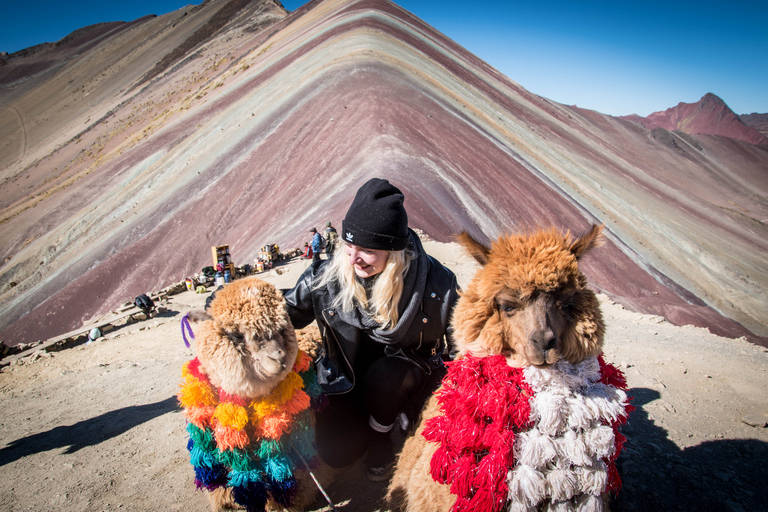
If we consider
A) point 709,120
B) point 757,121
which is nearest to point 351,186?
point 709,120

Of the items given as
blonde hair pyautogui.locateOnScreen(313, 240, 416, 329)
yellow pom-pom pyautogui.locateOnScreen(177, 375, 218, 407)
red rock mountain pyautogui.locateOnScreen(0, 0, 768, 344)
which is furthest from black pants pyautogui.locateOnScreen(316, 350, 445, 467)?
red rock mountain pyautogui.locateOnScreen(0, 0, 768, 344)

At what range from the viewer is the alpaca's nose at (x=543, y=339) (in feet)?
4.80

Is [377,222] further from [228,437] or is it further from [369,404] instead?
[228,437]

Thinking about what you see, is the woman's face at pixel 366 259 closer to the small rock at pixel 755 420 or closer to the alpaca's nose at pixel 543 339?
the alpaca's nose at pixel 543 339

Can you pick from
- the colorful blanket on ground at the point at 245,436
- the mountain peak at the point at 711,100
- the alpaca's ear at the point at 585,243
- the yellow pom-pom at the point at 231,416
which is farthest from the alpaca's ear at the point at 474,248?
the mountain peak at the point at 711,100

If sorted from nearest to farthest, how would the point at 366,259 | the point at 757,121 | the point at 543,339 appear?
the point at 543,339 → the point at 366,259 → the point at 757,121

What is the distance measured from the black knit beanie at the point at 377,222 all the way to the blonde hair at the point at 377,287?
0.41 ft

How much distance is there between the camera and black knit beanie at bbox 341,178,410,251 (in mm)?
2131

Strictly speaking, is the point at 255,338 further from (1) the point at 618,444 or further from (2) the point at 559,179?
(2) the point at 559,179

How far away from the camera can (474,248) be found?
5.62ft

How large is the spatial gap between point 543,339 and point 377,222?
106cm

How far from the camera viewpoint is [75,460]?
312 centimetres

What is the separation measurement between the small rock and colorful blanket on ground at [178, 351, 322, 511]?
3499 mm

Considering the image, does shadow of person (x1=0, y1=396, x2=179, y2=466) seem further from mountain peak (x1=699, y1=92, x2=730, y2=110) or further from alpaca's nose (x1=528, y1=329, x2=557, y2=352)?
mountain peak (x1=699, y1=92, x2=730, y2=110)
